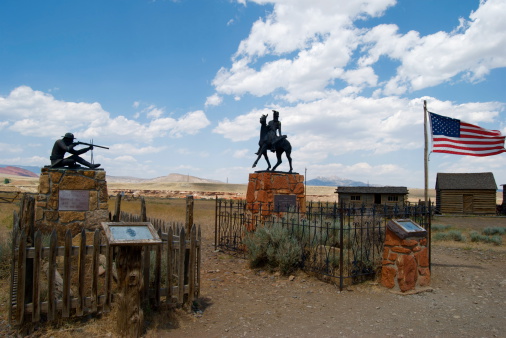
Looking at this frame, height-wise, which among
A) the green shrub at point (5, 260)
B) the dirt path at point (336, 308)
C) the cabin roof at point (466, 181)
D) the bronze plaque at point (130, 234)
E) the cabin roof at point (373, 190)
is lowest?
the dirt path at point (336, 308)

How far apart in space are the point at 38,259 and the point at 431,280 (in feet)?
23.3

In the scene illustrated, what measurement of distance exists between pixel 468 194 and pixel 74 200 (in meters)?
29.8

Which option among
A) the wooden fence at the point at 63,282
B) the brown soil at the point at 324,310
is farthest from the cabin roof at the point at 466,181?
the wooden fence at the point at 63,282

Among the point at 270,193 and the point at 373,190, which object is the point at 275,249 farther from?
the point at 373,190

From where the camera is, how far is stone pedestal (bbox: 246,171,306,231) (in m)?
10.7

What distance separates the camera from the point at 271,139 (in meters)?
11.2

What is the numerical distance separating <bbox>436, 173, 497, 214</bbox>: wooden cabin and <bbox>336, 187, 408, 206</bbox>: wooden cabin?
10.2 feet

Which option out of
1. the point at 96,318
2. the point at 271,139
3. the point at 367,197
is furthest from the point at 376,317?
the point at 367,197

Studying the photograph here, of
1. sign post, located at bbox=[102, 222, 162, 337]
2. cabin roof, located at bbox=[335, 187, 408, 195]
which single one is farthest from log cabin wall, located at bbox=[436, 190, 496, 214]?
sign post, located at bbox=[102, 222, 162, 337]

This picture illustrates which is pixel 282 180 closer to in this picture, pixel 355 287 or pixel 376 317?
pixel 355 287

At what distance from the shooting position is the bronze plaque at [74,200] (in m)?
9.37

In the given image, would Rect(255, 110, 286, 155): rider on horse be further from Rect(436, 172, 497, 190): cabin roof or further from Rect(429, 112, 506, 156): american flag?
Rect(436, 172, 497, 190): cabin roof

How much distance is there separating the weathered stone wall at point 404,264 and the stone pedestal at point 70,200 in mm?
6924

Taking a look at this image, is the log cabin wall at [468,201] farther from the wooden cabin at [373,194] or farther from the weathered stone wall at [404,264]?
the weathered stone wall at [404,264]
